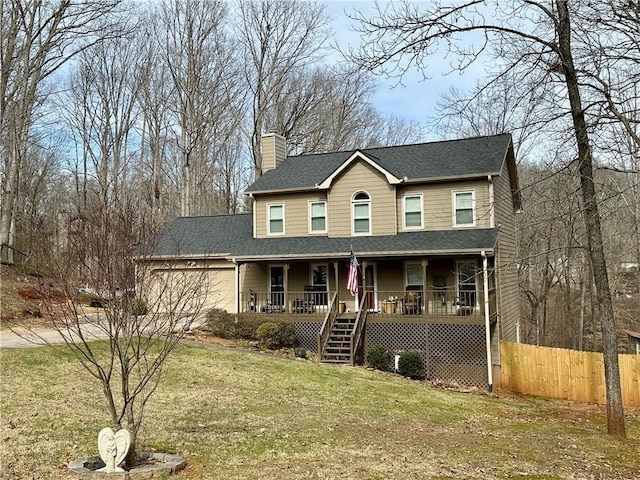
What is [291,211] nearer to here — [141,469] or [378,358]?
[378,358]

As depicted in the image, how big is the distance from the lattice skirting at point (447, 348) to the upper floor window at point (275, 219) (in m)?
6.69

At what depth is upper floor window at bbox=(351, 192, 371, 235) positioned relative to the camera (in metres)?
21.6

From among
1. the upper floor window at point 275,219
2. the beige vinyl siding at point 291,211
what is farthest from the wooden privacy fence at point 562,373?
the upper floor window at point 275,219

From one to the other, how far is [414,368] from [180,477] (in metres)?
12.6

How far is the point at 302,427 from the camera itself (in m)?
9.65

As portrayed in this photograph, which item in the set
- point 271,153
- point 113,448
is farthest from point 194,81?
point 113,448

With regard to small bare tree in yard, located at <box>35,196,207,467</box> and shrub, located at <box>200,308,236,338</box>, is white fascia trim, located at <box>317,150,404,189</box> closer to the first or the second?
shrub, located at <box>200,308,236,338</box>

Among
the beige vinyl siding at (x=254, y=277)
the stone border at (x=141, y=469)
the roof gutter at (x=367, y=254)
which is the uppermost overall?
the roof gutter at (x=367, y=254)

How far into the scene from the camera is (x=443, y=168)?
68.4 feet

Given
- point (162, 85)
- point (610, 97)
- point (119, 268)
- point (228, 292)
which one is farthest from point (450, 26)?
point (162, 85)

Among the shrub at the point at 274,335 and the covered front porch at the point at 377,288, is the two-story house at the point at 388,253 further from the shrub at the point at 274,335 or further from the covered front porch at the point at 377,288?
the shrub at the point at 274,335

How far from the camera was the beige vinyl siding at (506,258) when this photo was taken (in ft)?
67.7

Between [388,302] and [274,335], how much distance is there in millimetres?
4281

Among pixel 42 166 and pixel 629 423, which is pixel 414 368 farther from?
pixel 42 166
